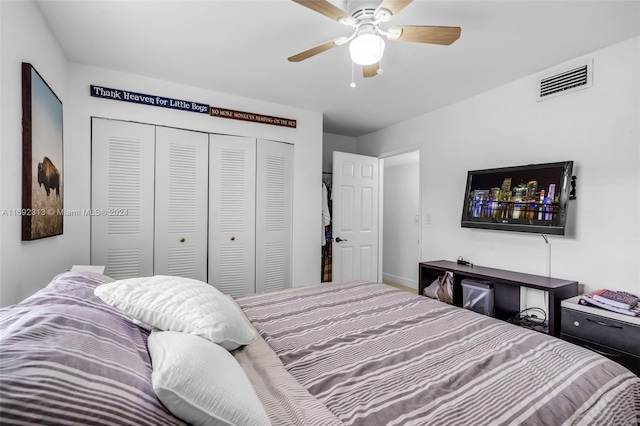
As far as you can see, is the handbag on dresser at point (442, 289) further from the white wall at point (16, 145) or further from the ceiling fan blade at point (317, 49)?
the white wall at point (16, 145)

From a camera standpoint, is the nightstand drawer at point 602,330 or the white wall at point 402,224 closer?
the nightstand drawer at point 602,330

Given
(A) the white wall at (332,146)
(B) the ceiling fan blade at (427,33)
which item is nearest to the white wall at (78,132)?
(A) the white wall at (332,146)

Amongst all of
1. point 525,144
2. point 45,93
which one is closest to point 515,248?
point 525,144

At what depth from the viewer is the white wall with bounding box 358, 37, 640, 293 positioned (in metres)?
2.21

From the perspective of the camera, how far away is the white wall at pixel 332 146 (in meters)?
4.84

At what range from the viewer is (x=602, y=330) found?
1.95 m

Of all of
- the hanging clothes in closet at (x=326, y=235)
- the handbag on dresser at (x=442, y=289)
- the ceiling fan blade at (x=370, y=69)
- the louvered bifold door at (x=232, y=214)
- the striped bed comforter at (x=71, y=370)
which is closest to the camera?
the striped bed comforter at (x=71, y=370)

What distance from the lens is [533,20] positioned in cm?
199

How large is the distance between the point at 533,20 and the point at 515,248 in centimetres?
194

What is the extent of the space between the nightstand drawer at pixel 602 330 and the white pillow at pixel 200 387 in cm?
235

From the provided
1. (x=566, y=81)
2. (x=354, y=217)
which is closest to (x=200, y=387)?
(x=566, y=81)

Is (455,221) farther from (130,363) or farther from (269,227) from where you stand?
(130,363)

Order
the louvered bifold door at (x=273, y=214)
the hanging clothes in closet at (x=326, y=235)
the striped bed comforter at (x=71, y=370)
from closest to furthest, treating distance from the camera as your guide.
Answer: the striped bed comforter at (x=71, y=370), the louvered bifold door at (x=273, y=214), the hanging clothes in closet at (x=326, y=235)

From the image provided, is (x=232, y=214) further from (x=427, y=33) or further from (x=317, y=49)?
(x=427, y=33)
